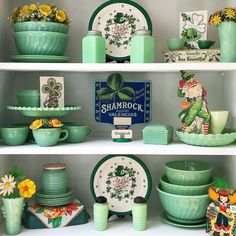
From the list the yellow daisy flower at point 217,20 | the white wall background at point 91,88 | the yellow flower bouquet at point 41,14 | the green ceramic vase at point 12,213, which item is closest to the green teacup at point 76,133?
the white wall background at point 91,88

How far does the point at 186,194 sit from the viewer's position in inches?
57.5

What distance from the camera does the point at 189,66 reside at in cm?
136

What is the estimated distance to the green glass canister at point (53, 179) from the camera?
1514 mm

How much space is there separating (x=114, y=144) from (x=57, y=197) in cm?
31

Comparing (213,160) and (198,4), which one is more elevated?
(198,4)

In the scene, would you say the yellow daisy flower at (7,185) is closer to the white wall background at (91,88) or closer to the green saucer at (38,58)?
the white wall background at (91,88)

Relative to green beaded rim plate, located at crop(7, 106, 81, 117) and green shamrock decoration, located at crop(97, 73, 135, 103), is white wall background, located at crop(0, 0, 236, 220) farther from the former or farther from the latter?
green beaded rim plate, located at crop(7, 106, 81, 117)

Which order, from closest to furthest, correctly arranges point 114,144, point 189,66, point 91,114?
point 189,66, point 114,144, point 91,114

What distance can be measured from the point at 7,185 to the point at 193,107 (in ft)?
2.43

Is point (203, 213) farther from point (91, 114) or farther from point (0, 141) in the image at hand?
point (0, 141)

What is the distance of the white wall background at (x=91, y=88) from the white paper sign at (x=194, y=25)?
0.11 metres

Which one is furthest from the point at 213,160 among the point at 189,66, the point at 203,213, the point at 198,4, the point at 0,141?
the point at 0,141

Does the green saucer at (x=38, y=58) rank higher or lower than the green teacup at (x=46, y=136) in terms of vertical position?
higher

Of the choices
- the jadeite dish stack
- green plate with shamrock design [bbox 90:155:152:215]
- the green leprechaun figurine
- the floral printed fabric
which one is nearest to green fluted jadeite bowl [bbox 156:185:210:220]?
the jadeite dish stack
